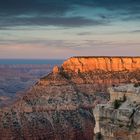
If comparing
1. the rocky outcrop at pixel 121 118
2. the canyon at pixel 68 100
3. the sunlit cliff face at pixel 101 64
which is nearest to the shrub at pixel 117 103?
the rocky outcrop at pixel 121 118

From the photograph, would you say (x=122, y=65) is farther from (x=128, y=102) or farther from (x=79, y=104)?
(x=128, y=102)

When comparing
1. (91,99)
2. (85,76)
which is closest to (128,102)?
(91,99)

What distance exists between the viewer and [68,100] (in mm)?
83250

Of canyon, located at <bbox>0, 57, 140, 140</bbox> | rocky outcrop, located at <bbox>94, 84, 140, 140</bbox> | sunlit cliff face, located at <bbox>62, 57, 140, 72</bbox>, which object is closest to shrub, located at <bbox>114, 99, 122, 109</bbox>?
rocky outcrop, located at <bbox>94, 84, 140, 140</bbox>

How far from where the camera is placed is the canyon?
238 feet

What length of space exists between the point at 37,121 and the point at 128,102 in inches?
2164

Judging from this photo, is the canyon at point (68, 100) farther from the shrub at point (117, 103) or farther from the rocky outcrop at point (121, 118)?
the rocky outcrop at point (121, 118)

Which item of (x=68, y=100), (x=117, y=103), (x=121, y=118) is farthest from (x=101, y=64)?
(x=121, y=118)

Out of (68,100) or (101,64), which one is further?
(101,64)

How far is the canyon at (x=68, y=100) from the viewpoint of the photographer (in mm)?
72562

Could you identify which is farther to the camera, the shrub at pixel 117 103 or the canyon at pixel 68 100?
the canyon at pixel 68 100

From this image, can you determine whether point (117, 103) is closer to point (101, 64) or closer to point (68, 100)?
point (68, 100)

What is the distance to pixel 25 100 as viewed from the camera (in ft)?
272

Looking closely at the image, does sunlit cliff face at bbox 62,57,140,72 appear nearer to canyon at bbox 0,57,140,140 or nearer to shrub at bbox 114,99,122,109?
canyon at bbox 0,57,140,140
